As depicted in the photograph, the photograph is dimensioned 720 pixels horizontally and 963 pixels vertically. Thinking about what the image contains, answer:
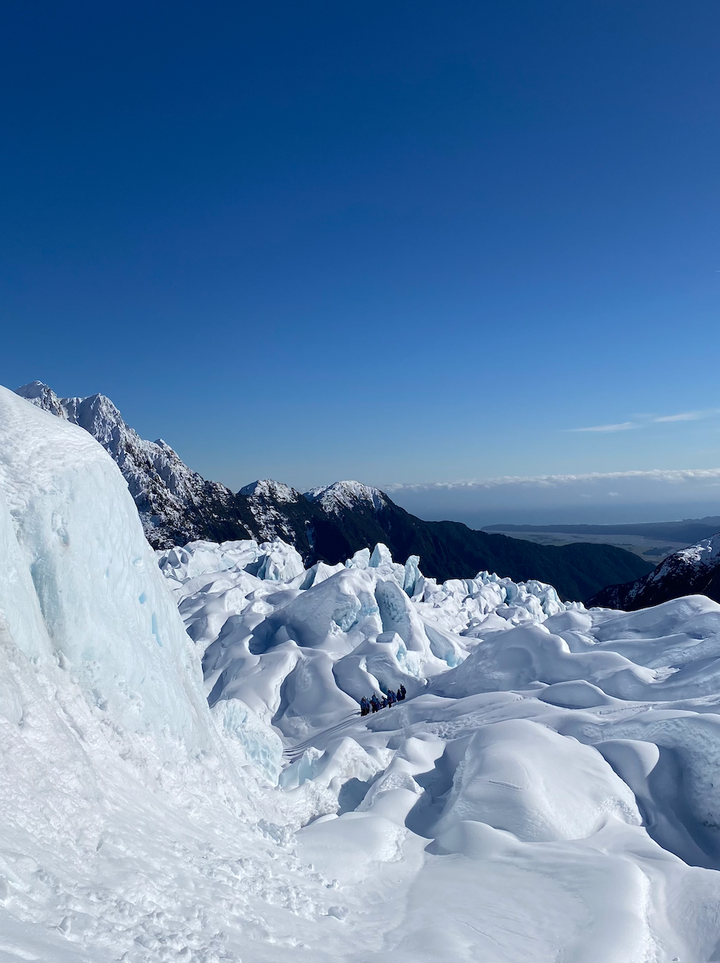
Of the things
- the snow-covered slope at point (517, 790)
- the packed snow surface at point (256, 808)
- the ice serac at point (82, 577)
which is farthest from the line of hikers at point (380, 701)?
the ice serac at point (82, 577)

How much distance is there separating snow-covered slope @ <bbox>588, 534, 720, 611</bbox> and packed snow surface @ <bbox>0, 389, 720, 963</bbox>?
55658 mm

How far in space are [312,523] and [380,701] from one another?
399 feet

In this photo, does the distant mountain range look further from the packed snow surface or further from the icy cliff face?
the packed snow surface

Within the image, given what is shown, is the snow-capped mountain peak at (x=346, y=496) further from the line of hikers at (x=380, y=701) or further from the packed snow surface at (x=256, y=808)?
the packed snow surface at (x=256, y=808)

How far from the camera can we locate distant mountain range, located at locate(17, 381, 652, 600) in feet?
353

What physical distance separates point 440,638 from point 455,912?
2524 centimetres

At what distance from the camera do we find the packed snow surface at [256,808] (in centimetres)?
554

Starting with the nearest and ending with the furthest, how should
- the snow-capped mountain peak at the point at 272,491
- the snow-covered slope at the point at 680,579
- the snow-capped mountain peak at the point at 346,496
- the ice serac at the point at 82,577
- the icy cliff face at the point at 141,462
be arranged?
the ice serac at the point at 82,577 < the snow-covered slope at the point at 680,579 < the icy cliff face at the point at 141,462 < the snow-capped mountain peak at the point at 272,491 < the snow-capped mountain peak at the point at 346,496

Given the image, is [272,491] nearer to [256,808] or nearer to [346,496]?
[346,496]

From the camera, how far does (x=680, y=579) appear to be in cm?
6644

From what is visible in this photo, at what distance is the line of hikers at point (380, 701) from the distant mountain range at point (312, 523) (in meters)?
82.0

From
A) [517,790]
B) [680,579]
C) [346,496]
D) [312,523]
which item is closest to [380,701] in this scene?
[517,790]

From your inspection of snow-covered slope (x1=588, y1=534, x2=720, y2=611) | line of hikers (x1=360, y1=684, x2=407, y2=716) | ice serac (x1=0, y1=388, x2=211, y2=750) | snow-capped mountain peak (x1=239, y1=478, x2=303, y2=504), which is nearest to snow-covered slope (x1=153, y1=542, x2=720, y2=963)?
line of hikers (x1=360, y1=684, x2=407, y2=716)

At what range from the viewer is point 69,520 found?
25.8 ft
